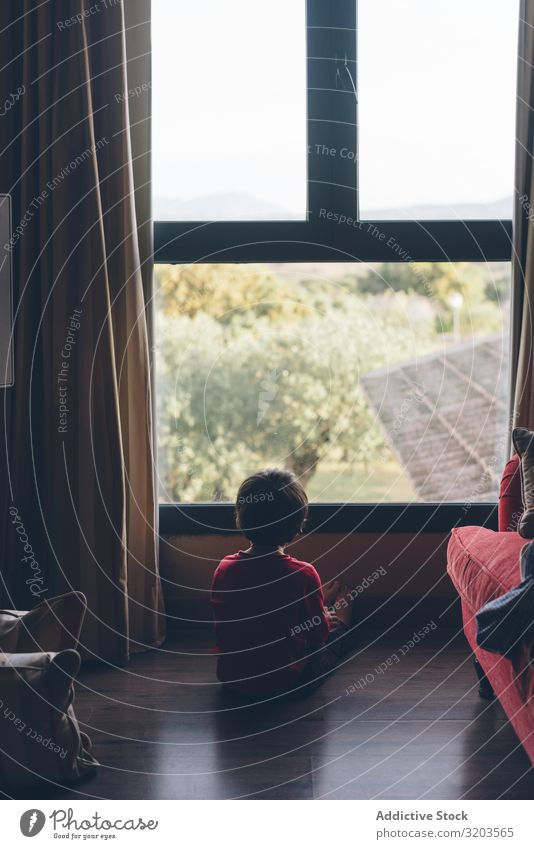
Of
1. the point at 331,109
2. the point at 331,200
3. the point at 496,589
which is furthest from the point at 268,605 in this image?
the point at 331,109

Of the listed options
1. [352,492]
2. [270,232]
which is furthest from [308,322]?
[352,492]

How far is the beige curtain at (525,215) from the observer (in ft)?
9.34

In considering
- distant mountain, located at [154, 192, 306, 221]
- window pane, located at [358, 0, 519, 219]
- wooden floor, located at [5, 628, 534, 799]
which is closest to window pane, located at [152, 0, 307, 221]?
distant mountain, located at [154, 192, 306, 221]

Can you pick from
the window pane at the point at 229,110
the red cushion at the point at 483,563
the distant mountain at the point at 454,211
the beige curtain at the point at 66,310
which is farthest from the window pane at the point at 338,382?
the red cushion at the point at 483,563

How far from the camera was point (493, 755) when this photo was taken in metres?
2.00

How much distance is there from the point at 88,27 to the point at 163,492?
165 cm

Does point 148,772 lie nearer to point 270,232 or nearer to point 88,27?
point 270,232

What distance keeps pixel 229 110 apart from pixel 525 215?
1.15m

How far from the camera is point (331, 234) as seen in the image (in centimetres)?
304

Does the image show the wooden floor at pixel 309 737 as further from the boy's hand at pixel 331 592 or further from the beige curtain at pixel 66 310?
the beige curtain at pixel 66 310

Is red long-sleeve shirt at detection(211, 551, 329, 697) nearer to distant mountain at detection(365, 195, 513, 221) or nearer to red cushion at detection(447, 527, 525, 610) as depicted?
red cushion at detection(447, 527, 525, 610)

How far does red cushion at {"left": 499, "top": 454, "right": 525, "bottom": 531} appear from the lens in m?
2.42

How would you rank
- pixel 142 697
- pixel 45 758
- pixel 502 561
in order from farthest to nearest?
pixel 142 697
pixel 502 561
pixel 45 758

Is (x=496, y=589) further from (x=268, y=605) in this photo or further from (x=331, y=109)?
(x=331, y=109)
